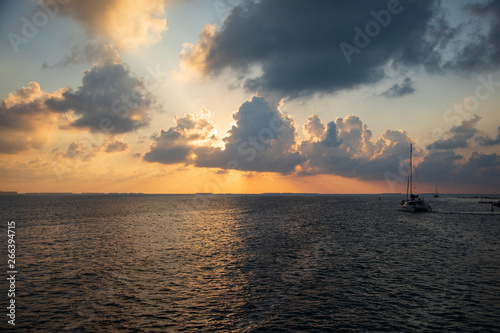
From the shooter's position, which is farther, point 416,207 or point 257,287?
point 416,207

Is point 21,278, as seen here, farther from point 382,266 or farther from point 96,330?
point 382,266

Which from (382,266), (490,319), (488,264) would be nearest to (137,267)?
(382,266)

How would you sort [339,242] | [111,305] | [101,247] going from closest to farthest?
[111,305], [101,247], [339,242]

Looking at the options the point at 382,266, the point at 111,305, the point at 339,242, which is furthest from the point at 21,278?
the point at 339,242

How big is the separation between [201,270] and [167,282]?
18.8 ft

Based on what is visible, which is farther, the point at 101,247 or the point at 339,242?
the point at 339,242

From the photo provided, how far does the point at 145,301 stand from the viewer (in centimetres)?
2581

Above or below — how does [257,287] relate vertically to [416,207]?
above

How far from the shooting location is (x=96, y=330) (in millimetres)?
20516

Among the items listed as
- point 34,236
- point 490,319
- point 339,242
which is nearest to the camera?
point 490,319

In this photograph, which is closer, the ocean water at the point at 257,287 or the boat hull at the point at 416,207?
the ocean water at the point at 257,287

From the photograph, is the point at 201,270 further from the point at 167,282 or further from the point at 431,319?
the point at 431,319

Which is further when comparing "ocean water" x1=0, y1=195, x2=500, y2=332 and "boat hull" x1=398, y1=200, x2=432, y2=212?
"boat hull" x1=398, y1=200, x2=432, y2=212

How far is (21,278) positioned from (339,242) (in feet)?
159
